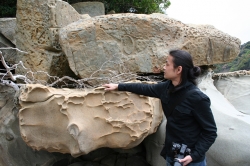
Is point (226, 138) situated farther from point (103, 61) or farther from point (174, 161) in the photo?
point (103, 61)

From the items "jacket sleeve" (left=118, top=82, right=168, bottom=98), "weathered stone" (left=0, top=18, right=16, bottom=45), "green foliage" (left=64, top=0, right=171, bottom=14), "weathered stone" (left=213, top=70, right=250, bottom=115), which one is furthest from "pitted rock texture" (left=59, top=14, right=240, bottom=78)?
"green foliage" (left=64, top=0, right=171, bottom=14)

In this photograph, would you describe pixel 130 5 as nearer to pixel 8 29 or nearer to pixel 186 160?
pixel 8 29

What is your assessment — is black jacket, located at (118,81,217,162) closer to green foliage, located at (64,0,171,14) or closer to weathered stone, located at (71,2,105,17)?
weathered stone, located at (71,2,105,17)

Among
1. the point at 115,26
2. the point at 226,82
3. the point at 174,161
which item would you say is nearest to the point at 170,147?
the point at 174,161

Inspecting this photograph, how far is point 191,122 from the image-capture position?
1632 millimetres

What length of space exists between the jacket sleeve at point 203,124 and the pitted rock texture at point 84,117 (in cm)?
79

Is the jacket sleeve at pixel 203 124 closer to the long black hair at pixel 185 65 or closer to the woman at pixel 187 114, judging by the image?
the woman at pixel 187 114

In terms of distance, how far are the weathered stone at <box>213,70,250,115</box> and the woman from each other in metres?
2.11

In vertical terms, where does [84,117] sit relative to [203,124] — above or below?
below

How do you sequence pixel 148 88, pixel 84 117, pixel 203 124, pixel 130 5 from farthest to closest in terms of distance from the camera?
pixel 130 5
pixel 84 117
pixel 148 88
pixel 203 124

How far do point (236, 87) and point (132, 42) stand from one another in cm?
175

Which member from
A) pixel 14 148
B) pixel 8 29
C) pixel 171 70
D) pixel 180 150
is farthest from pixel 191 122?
pixel 8 29

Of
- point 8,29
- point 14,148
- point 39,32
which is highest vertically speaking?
point 39,32

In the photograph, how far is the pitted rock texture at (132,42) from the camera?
2.96 metres
